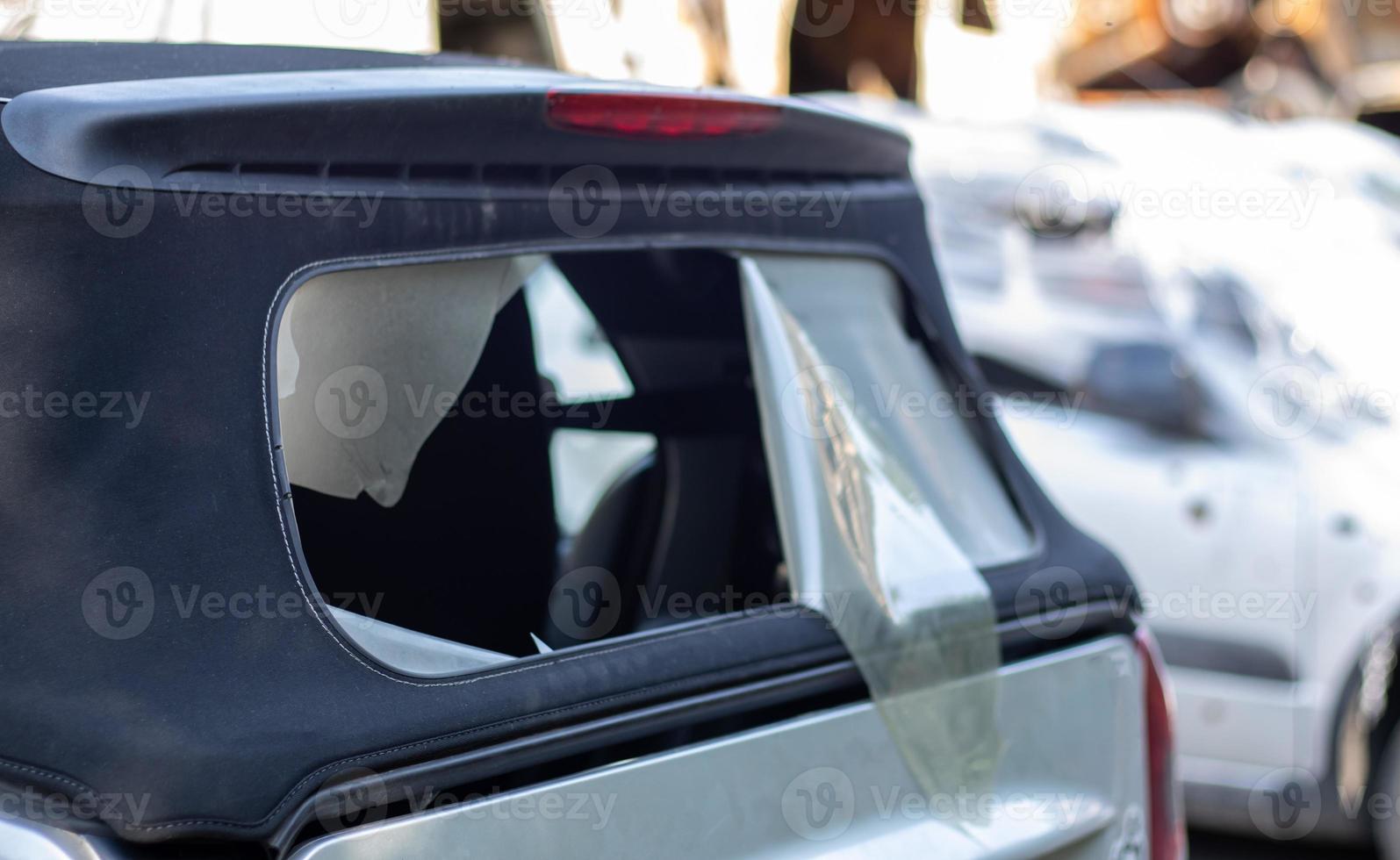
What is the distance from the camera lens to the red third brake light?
160cm

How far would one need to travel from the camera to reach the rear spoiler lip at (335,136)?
1.30 metres

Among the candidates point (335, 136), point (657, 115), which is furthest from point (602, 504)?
point (335, 136)

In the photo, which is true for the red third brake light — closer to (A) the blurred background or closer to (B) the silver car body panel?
(B) the silver car body panel

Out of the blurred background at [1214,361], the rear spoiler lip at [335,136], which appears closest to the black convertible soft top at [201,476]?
the rear spoiler lip at [335,136]

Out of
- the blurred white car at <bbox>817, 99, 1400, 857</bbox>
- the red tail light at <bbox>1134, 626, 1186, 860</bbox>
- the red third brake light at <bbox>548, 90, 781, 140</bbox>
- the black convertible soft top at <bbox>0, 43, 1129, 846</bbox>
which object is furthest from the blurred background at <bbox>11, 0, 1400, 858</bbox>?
the black convertible soft top at <bbox>0, 43, 1129, 846</bbox>

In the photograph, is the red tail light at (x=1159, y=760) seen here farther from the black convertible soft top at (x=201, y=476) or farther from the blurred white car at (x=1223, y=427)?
the blurred white car at (x=1223, y=427)

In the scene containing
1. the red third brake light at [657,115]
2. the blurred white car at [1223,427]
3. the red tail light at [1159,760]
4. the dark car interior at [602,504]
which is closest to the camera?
the red third brake light at [657,115]

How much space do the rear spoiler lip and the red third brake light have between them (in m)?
0.01

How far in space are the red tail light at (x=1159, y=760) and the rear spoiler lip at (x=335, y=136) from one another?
940mm

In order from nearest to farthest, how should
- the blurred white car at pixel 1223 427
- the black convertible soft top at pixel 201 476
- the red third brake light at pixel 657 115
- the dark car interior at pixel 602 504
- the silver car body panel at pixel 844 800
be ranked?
the black convertible soft top at pixel 201 476 < the silver car body panel at pixel 844 800 < the red third brake light at pixel 657 115 < the dark car interior at pixel 602 504 < the blurred white car at pixel 1223 427

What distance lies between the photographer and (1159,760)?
79.2 inches

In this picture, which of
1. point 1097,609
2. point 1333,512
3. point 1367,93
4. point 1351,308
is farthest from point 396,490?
point 1367,93

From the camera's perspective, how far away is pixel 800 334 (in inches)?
75.3

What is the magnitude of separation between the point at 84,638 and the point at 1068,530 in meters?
1.39
